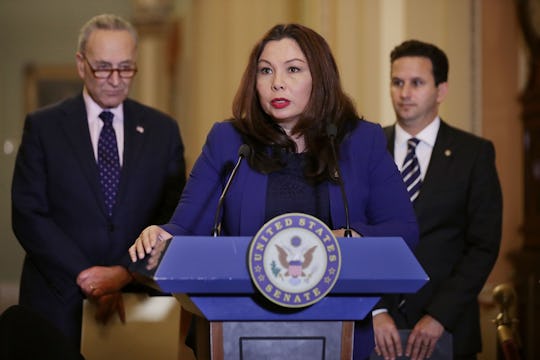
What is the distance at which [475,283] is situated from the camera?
3418 millimetres

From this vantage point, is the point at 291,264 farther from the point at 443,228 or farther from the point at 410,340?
the point at 443,228

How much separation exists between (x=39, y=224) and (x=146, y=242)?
4.56 feet

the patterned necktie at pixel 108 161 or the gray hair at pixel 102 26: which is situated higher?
the gray hair at pixel 102 26

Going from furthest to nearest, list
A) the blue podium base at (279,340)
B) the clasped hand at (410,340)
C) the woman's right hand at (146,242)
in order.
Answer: the clasped hand at (410,340), the woman's right hand at (146,242), the blue podium base at (279,340)

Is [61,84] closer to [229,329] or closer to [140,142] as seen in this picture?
[140,142]

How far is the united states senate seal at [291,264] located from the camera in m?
1.89

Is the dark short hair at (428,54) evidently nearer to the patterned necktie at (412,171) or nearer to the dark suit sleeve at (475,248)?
the patterned necktie at (412,171)

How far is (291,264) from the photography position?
1.89m

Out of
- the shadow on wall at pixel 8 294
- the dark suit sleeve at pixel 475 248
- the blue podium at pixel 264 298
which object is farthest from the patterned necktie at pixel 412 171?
the shadow on wall at pixel 8 294

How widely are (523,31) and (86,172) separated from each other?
299 cm

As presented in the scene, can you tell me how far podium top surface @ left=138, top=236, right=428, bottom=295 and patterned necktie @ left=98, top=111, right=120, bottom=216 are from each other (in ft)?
5.62

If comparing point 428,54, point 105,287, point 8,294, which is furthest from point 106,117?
point 8,294

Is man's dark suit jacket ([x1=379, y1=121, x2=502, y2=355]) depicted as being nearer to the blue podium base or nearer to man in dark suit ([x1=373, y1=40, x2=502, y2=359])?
man in dark suit ([x1=373, y1=40, x2=502, y2=359])

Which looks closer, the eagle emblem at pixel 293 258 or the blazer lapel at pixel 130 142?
the eagle emblem at pixel 293 258
